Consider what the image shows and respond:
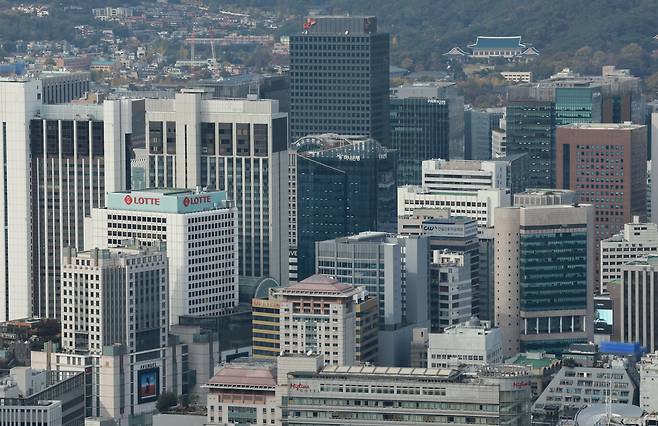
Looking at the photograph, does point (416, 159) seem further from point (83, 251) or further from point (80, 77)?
point (83, 251)

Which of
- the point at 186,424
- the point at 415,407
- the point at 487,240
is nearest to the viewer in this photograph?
the point at 415,407

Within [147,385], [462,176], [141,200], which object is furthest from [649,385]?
[462,176]

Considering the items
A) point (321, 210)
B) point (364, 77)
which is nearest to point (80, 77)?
point (321, 210)

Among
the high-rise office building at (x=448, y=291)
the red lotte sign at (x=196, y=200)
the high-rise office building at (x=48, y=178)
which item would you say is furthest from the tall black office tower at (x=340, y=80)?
the red lotte sign at (x=196, y=200)

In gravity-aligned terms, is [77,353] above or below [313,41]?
below

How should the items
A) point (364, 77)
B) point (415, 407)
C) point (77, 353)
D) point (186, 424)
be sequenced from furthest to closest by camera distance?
point (364, 77)
point (77, 353)
point (186, 424)
point (415, 407)

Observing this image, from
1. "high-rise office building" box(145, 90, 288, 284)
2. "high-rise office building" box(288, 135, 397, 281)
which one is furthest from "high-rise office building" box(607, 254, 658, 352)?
"high-rise office building" box(288, 135, 397, 281)

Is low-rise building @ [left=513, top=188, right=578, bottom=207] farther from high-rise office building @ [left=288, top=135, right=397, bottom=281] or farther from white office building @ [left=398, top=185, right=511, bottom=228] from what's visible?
high-rise office building @ [left=288, top=135, right=397, bottom=281]

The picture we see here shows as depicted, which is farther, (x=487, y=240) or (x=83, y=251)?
(x=487, y=240)
